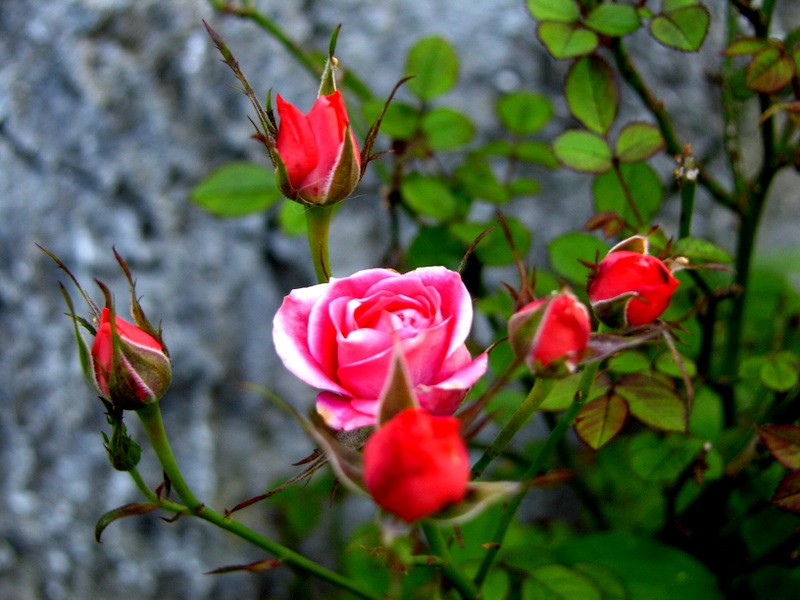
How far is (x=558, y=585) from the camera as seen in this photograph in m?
0.59

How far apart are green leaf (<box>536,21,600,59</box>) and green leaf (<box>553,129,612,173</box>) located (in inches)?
2.7

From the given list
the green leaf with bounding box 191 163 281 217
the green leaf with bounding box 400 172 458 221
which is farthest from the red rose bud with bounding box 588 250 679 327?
the green leaf with bounding box 191 163 281 217

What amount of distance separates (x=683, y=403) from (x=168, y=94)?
0.72 m

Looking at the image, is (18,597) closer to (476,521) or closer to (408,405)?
(476,521)

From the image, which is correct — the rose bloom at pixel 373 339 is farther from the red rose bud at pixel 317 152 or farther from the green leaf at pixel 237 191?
the green leaf at pixel 237 191

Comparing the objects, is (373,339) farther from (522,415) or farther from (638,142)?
(638,142)

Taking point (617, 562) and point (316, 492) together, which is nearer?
point (617, 562)

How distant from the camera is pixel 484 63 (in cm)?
107

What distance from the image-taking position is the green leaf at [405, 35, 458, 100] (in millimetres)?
811

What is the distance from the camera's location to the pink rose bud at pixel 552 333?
392 mm

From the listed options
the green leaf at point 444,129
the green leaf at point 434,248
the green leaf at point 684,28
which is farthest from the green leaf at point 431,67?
the green leaf at point 684,28

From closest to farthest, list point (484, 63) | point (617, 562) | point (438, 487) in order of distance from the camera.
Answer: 1. point (438, 487)
2. point (617, 562)
3. point (484, 63)

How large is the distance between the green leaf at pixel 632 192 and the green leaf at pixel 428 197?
157 millimetres

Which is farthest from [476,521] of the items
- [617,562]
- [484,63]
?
[484,63]
